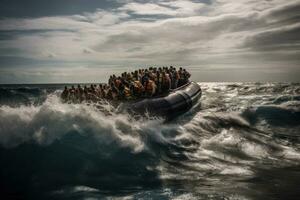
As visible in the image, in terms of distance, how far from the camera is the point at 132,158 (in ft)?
34.8

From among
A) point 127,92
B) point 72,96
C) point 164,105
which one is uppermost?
point 127,92

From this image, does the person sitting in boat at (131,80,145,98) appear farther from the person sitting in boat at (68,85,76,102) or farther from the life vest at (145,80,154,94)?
the person sitting in boat at (68,85,76,102)

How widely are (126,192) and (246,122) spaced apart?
39.0 ft

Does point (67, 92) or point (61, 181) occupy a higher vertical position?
point (67, 92)

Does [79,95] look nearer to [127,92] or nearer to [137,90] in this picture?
[127,92]

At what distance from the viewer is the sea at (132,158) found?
8.12 metres

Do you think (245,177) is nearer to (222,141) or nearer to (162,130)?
(222,141)

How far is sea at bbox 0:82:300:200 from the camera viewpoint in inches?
320

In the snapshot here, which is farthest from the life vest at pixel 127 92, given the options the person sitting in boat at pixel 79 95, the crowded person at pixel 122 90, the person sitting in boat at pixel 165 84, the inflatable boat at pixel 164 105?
the person sitting in boat at pixel 165 84

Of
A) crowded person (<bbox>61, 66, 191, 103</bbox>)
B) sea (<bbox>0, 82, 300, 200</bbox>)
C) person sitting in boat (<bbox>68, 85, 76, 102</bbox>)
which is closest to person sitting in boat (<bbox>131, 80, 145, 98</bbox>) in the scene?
crowded person (<bbox>61, 66, 191, 103</bbox>)

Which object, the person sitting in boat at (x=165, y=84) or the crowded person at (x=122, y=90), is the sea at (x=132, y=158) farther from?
the person sitting in boat at (x=165, y=84)

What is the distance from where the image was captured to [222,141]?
44.5 ft

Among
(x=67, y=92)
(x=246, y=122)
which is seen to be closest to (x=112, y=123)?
(x=67, y=92)

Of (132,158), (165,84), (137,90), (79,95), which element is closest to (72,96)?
(79,95)
